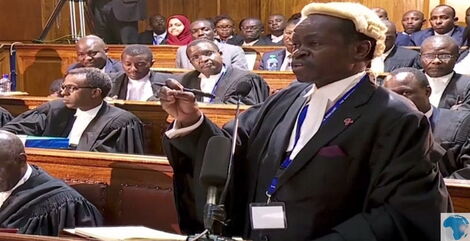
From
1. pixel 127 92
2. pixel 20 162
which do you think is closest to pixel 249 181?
pixel 20 162

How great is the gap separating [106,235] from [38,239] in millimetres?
300

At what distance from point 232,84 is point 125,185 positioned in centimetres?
360

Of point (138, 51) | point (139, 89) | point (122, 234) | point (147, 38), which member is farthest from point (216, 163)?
point (147, 38)

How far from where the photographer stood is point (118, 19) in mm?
10008

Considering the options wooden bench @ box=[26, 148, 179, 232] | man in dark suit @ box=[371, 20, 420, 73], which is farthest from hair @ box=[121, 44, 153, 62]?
wooden bench @ box=[26, 148, 179, 232]

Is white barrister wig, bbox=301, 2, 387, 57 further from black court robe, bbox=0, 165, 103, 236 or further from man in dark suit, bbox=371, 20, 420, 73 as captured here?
man in dark suit, bbox=371, 20, 420, 73

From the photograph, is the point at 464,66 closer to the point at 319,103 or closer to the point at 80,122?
the point at 80,122

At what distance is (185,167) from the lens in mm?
2340

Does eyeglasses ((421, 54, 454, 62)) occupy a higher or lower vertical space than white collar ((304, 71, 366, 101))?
lower

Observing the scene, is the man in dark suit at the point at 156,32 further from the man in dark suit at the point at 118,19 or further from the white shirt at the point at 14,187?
the white shirt at the point at 14,187

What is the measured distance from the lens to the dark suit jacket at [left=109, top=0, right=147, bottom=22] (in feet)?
32.8

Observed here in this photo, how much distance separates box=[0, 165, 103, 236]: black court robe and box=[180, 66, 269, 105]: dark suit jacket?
3158 millimetres

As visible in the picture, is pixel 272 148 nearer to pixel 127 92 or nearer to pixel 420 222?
pixel 420 222

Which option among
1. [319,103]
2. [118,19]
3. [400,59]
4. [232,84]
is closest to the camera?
[319,103]
